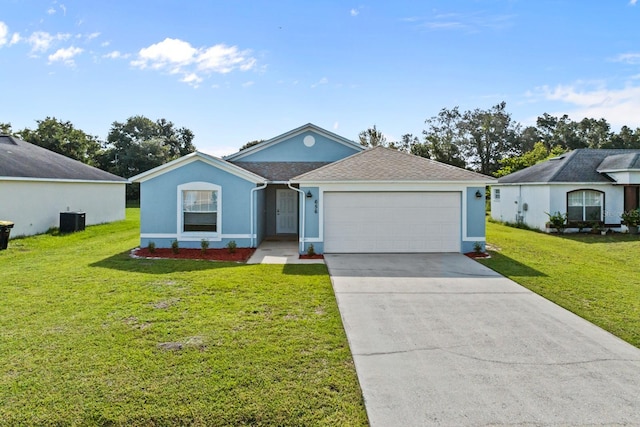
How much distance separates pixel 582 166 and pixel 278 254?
56.7ft

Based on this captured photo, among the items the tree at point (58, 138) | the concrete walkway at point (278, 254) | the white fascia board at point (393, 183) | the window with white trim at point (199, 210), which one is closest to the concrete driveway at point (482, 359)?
the concrete walkway at point (278, 254)

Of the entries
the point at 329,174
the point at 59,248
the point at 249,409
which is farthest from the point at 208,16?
the point at 249,409

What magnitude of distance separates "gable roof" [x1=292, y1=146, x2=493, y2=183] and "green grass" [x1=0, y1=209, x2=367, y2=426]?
459 centimetres

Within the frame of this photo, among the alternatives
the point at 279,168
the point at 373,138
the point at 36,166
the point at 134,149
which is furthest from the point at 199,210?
the point at 134,149

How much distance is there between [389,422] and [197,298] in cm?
518

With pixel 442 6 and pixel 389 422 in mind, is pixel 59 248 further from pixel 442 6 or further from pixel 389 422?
pixel 442 6

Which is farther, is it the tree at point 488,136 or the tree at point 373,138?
the tree at point 488,136

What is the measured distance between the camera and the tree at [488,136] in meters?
50.1

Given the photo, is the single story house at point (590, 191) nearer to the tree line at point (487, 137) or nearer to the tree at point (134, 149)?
the tree line at point (487, 137)

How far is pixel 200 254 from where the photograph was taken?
13180 mm

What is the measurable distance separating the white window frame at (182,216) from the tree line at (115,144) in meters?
33.5

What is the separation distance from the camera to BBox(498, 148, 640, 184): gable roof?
64.3 feet

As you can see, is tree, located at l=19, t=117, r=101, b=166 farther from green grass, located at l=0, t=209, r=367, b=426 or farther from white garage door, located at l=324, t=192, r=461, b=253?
white garage door, located at l=324, t=192, r=461, b=253

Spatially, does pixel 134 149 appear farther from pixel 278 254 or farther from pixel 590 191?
pixel 590 191
